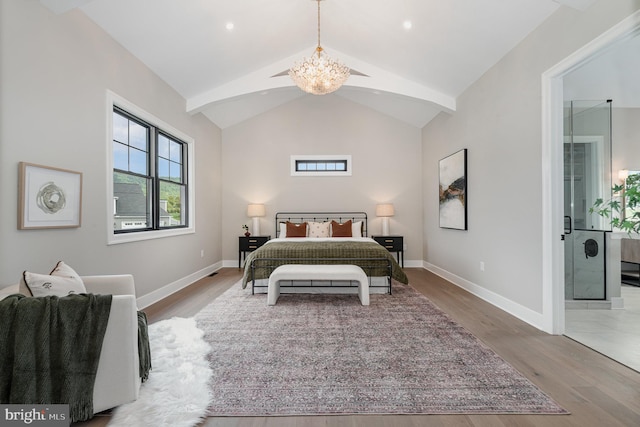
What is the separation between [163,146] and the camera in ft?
14.5

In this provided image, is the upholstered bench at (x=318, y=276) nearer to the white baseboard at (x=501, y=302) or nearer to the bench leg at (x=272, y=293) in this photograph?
the bench leg at (x=272, y=293)

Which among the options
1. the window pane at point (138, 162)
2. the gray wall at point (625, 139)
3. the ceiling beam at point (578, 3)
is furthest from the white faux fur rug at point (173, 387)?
the gray wall at point (625, 139)

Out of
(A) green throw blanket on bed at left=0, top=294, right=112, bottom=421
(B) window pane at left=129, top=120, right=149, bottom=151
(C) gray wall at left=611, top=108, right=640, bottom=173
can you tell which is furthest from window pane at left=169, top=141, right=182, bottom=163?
(C) gray wall at left=611, top=108, right=640, bottom=173

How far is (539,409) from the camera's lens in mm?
1718

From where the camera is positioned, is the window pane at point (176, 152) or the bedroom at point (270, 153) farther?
the window pane at point (176, 152)

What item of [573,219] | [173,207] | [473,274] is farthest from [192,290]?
[573,219]

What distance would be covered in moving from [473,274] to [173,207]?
175 inches

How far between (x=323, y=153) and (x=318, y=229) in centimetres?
167

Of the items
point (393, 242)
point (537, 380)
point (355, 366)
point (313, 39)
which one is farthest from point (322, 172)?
point (537, 380)

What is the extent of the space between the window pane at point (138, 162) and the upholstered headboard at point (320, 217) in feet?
9.54

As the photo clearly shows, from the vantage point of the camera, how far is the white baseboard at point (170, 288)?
3648 mm

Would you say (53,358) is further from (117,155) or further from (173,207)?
(173,207)

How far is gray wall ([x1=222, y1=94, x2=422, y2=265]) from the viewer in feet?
21.2

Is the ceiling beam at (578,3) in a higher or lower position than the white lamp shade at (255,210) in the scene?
higher
